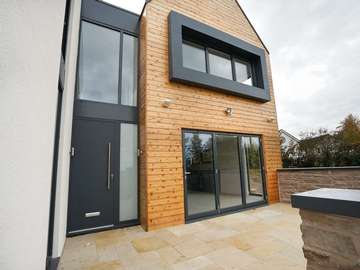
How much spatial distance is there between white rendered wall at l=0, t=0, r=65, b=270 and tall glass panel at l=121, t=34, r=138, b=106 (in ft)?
9.06

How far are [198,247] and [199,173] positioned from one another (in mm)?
1782

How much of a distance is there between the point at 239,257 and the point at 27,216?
2427 millimetres

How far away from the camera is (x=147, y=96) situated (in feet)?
12.8

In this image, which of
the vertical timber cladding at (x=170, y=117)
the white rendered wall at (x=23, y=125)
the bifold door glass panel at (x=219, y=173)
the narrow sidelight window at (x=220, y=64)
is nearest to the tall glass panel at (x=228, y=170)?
the bifold door glass panel at (x=219, y=173)

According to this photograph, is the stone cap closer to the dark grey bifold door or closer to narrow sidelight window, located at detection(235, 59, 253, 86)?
the dark grey bifold door

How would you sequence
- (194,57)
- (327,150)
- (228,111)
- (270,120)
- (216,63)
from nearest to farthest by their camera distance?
(228,111)
(194,57)
(216,63)
(270,120)
(327,150)

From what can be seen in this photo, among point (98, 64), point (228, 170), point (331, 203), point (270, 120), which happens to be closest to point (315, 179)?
point (270, 120)

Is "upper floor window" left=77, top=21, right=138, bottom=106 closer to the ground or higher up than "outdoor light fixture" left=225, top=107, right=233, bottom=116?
higher up

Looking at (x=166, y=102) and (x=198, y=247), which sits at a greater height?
(x=166, y=102)

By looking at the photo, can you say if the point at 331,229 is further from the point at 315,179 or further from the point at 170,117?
the point at 315,179

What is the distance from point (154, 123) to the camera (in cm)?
385

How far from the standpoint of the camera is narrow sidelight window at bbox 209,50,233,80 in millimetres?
5312

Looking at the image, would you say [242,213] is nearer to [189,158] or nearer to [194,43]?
[189,158]

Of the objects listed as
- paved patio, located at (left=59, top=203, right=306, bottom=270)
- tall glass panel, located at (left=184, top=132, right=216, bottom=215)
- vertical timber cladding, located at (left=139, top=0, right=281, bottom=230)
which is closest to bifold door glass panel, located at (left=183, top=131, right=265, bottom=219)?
tall glass panel, located at (left=184, top=132, right=216, bottom=215)
